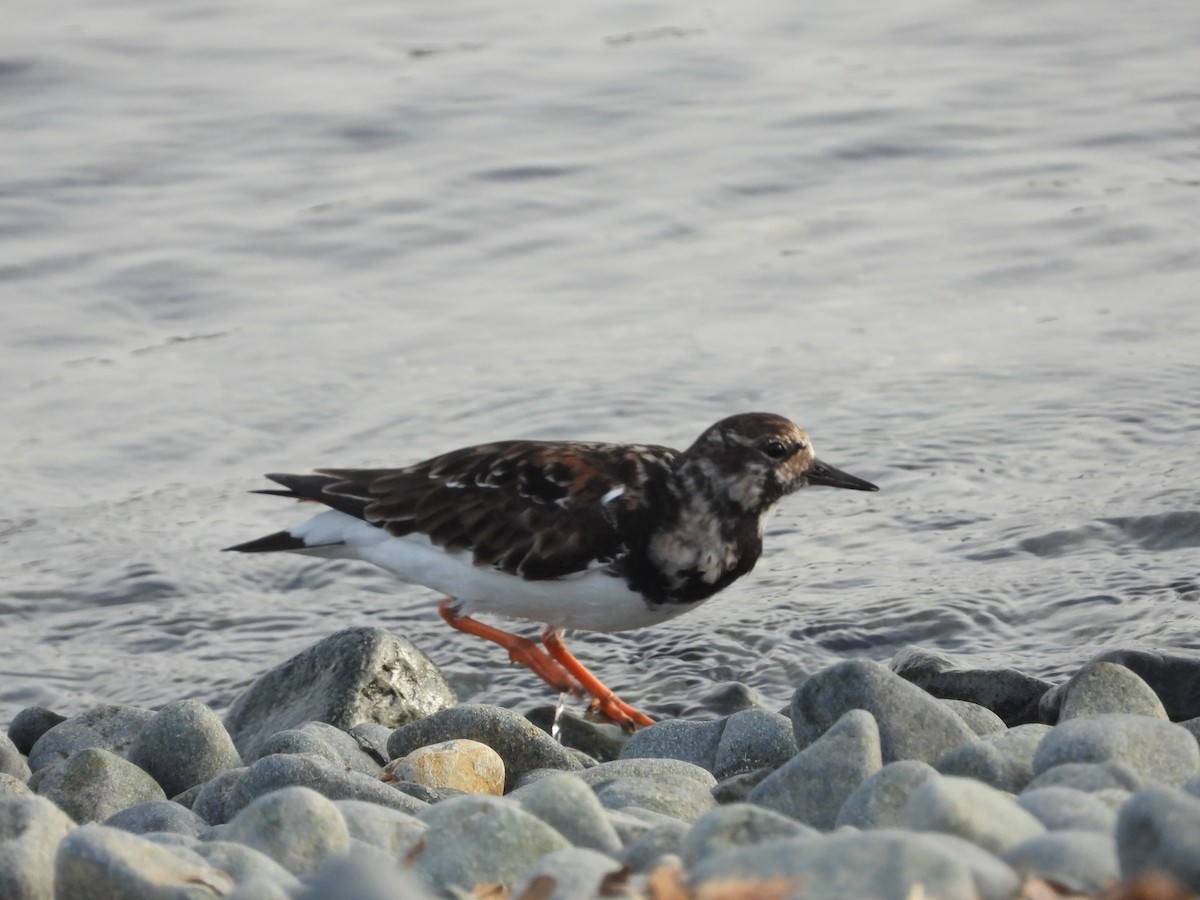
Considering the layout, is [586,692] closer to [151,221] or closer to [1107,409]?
[1107,409]

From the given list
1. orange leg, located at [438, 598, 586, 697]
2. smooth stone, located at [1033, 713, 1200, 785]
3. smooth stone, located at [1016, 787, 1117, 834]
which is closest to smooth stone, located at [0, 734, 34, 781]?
orange leg, located at [438, 598, 586, 697]

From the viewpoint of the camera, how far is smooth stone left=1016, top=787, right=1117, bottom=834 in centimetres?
306

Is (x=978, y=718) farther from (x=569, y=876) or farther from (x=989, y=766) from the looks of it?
(x=569, y=876)

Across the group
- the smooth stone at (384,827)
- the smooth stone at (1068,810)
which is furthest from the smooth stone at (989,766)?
the smooth stone at (384,827)

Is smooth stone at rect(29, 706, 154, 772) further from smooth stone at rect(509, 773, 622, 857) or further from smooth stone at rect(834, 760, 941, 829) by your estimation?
smooth stone at rect(834, 760, 941, 829)

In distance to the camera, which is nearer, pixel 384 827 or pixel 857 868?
pixel 857 868

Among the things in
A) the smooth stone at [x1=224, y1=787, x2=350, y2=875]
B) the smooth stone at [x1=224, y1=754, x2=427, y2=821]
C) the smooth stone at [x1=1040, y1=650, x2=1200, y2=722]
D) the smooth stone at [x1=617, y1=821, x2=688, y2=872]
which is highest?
the smooth stone at [x1=617, y1=821, x2=688, y2=872]

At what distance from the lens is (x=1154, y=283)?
8.88 metres

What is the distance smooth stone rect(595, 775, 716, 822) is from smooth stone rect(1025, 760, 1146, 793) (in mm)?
903

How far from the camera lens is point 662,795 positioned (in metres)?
4.11

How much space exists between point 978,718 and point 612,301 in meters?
4.60

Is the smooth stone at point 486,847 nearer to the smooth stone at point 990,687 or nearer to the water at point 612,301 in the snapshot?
the smooth stone at point 990,687

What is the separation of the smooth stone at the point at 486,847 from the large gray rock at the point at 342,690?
2089mm

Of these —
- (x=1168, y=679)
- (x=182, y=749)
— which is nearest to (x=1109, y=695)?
(x=1168, y=679)
